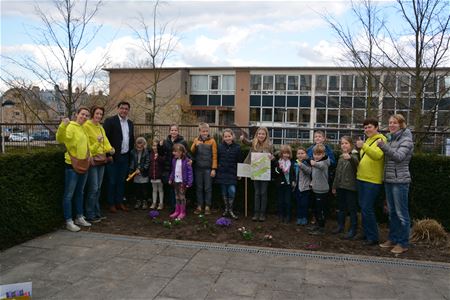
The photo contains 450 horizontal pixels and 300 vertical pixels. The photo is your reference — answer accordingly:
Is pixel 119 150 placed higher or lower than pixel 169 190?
higher

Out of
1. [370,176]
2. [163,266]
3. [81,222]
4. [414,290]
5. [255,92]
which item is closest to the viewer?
[414,290]

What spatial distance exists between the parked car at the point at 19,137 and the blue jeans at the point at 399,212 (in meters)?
10.9

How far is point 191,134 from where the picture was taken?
10.8m

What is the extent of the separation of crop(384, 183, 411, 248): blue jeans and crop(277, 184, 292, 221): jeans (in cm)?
179

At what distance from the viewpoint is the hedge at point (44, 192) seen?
5.41 m

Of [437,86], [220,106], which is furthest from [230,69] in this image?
[437,86]

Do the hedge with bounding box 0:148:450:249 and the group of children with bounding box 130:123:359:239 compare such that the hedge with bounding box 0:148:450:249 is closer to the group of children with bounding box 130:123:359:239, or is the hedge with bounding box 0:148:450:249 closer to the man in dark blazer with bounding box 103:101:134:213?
the group of children with bounding box 130:123:359:239

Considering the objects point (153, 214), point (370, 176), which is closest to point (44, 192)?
point (153, 214)

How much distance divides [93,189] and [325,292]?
14.2ft

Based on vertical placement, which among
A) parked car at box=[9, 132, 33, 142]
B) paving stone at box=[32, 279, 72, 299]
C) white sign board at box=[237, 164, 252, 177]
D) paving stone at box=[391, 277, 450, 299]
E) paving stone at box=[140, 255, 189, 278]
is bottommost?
paving stone at box=[32, 279, 72, 299]

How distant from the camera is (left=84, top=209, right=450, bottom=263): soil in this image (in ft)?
18.2

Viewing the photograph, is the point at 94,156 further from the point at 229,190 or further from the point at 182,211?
the point at 229,190

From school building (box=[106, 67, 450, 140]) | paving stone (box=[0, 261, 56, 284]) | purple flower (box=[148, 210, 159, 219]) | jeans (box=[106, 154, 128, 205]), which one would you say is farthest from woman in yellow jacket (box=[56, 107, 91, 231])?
school building (box=[106, 67, 450, 140])

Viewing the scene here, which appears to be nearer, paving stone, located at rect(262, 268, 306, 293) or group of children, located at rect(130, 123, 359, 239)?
paving stone, located at rect(262, 268, 306, 293)
